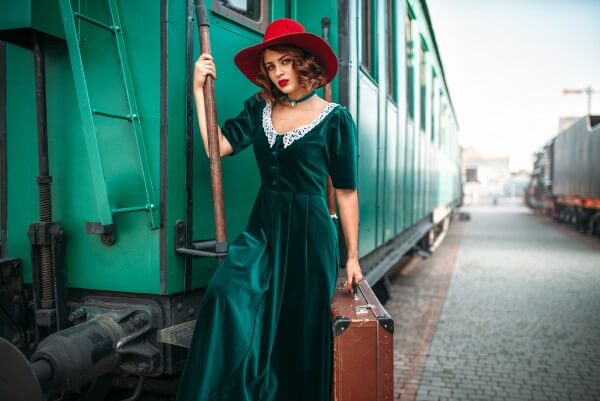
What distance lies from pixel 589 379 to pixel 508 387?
2.29 ft

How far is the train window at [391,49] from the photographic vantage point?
477 centimetres

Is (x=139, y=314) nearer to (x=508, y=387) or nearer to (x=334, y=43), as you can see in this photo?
(x=334, y=43)

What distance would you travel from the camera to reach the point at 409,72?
623cm

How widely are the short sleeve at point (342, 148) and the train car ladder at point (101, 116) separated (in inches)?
30.7

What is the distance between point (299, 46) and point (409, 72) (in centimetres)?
431

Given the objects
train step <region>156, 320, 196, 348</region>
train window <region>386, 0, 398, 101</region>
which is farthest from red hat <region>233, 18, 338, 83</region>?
train window <region>386, 0, 398, 101</region>

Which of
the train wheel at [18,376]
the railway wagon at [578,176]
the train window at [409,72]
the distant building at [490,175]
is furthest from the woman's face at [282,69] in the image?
the distant building at [490,175]

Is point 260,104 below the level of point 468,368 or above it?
above

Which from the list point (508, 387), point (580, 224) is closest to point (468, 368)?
point (508, 387)

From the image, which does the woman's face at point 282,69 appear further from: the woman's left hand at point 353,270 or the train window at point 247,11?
the woman's left hand at point 353,270

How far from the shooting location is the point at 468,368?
423cm

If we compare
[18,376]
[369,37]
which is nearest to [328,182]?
[369,37]

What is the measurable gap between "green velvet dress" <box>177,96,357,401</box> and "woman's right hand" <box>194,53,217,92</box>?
27 cm

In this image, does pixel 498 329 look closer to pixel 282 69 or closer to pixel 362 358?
pixel 362 358
